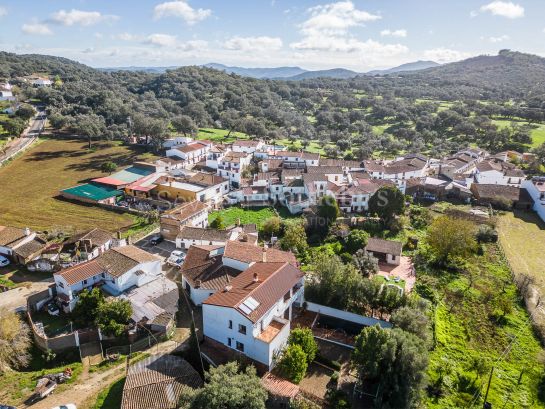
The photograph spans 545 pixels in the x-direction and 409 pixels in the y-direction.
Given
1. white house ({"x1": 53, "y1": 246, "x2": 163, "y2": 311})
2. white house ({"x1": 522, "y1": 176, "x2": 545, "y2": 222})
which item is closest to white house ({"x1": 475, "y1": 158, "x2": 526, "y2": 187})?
white house ({"x1": 522, "y1": 176, "x2": 545, "y2": 222})

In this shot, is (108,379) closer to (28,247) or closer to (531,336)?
(28,247)

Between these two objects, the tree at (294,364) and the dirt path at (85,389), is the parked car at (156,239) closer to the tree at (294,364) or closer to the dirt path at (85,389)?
the dirt path at (85,389)

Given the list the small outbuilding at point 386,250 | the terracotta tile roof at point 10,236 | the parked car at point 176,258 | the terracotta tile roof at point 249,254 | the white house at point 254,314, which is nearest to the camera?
the white house at point 254,314

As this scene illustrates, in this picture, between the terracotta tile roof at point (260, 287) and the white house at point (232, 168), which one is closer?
the terracotta tile roof at point (260, 287)

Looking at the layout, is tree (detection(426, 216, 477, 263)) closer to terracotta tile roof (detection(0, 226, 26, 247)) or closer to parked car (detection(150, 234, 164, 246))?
parked car (detection(150, 234, 164, 246))

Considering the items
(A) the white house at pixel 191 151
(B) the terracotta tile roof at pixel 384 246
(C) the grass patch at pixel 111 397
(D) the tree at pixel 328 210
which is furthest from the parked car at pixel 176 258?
(A) the white house at pixel 191 151

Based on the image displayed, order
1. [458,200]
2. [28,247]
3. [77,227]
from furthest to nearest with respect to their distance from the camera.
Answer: [458,200] → [77,227] → [28,247]

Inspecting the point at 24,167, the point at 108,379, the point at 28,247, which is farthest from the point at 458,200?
the point at 24,167
